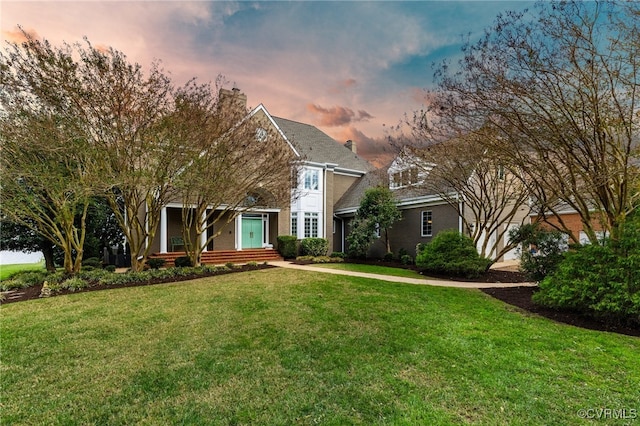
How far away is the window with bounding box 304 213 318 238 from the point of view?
69.7ft

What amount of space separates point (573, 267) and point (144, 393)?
28.1ft

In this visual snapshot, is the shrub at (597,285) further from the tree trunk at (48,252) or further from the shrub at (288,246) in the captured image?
the tree trunk at (48,252)

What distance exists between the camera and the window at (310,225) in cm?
2126

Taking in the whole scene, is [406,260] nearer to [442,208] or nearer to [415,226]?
[415,226]

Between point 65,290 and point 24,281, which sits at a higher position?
point 24,281

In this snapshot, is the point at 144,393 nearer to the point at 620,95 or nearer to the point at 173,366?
the point at 173,366

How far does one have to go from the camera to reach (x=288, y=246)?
19.2 meters

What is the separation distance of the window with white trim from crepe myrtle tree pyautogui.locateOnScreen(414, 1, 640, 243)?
47.1 ft

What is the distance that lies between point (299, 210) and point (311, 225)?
1439 millimetres

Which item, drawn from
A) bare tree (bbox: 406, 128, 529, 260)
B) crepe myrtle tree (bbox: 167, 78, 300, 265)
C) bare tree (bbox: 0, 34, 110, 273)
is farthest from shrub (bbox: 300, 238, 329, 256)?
bare tree (bbox: 0, 34, 110, 273)

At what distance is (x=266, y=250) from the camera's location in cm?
1956

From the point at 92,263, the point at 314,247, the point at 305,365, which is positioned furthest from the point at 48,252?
the point at 305,365

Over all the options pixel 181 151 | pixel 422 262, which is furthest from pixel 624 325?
pixel 181 151

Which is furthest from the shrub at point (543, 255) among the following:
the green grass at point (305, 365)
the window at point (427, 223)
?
the window at point (427, 223)
